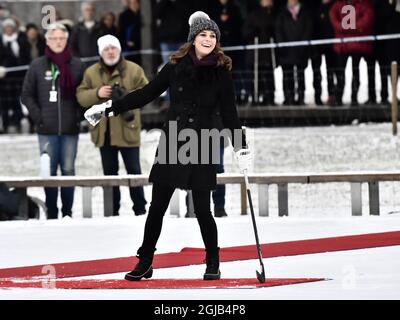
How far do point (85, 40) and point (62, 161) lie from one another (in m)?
6.79

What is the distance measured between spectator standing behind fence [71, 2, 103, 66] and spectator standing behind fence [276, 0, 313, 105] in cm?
253

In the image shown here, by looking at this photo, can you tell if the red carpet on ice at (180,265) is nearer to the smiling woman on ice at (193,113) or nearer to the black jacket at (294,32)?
the smiling woman on ice at (193,113)

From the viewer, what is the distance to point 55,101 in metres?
14.9

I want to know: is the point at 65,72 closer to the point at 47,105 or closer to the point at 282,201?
the point at 47,105

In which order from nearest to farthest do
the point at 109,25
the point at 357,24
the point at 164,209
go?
the point at 164,209 < the point at 357,24 < the point at 109,25

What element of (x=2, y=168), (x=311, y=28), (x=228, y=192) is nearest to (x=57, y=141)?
(x=228, y=192)

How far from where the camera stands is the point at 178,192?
14.5m

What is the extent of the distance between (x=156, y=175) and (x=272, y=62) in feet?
33.7

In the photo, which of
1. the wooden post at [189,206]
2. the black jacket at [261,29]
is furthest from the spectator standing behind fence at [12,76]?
the wooden post at [189,206]

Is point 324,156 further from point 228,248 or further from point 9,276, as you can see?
point 9,276

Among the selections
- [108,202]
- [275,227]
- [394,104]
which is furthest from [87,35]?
[275,227]

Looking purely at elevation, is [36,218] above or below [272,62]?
below

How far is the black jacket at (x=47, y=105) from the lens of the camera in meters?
14.8

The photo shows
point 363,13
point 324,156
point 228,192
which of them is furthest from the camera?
point 363,13
